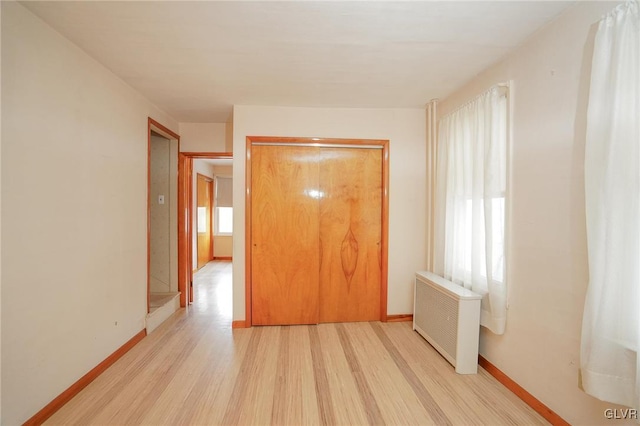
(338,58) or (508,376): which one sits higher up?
(338,58)

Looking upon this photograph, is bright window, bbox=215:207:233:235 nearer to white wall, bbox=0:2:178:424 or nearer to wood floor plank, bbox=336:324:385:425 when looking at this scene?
white wall, bbox=0:2:178:424

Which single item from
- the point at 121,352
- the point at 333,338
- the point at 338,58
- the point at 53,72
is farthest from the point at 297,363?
the point at 53,72

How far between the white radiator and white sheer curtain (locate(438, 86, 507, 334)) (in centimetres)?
12

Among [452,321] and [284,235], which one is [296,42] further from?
[452,321]

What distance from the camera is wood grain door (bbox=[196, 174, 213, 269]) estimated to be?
19.3 feet

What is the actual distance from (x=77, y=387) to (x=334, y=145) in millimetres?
2984

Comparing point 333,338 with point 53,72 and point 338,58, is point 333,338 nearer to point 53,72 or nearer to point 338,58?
point 338,58

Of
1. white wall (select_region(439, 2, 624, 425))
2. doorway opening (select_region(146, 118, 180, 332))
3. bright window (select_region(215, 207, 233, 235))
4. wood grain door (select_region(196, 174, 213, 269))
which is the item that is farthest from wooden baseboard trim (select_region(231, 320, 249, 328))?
bright window (select_region(215, 207, 233, 235))

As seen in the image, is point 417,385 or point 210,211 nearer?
point 417,385

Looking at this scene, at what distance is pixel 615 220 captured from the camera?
125 centimetres

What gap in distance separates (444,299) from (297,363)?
1.39 m

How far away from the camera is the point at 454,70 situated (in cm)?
220

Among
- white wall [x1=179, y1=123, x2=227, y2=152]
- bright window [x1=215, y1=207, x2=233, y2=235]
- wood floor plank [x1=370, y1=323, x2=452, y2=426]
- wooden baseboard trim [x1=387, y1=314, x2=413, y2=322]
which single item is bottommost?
wood floor plank [x1=370, y1=323, x2=452, y2=426]

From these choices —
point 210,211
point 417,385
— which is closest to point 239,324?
point 417,385
